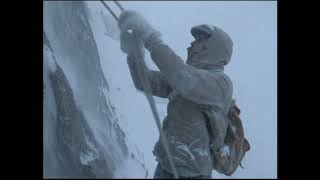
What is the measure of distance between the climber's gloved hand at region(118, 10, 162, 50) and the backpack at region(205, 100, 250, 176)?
1.09 feet

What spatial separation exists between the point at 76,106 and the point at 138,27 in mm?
1216

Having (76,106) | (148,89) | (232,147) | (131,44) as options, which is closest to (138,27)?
(131,44)

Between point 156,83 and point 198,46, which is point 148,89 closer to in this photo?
point 156,83

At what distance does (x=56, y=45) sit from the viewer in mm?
2777

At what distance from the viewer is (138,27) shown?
156cm

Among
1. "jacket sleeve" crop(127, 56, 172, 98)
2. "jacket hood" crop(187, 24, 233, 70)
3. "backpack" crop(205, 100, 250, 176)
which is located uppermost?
"jacket hood" crop(187, 24, 233, 70)

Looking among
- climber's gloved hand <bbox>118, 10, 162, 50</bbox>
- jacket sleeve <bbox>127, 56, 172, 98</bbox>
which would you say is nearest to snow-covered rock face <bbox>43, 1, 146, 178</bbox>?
jacket sleeve <bbox>127, 56, 172, 98</bbox>

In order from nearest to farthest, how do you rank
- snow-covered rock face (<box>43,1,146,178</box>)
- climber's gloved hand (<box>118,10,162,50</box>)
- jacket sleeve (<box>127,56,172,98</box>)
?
climber's gloved hand (<box>118,10,162,50</box>) < jacket sleeve (<box>127,56,172,98</box>) < snow-covered rock face (<box>43,1,146,178</box>)

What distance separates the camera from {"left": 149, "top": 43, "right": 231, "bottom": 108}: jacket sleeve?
5.16ft

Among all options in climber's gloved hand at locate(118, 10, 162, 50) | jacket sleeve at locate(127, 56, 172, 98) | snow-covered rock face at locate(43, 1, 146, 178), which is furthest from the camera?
snow-covered rock face at locate(43, 1, 146, 178)

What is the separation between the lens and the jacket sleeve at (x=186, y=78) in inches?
61.9

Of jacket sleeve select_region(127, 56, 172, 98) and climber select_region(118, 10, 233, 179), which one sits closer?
climber select_region(118, 10, 233, 179)

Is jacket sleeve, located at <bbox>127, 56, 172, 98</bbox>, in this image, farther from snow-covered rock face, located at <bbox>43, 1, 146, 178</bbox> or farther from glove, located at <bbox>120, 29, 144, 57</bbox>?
snow-covered rock face, located at <bbox>43, 1, 146, 178</bbox>
